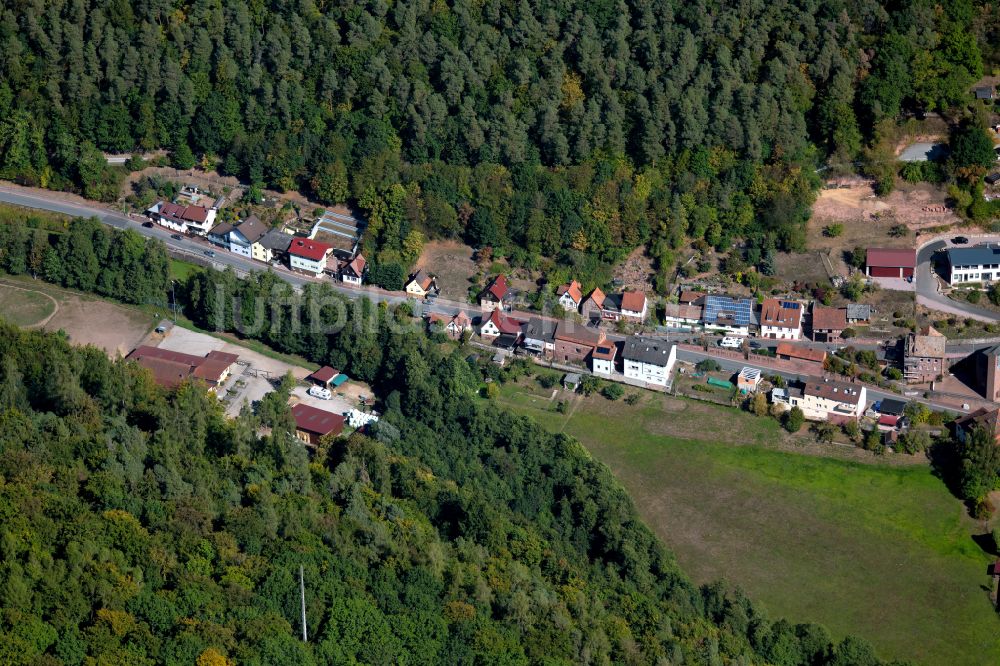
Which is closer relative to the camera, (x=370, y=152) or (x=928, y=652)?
(x=928, y=652)

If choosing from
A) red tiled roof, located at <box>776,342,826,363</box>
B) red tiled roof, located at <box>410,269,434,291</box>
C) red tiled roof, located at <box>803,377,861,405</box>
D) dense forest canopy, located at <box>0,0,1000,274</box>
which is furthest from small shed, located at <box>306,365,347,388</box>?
red tiled roof, located at <box>803,377,861,405</box>

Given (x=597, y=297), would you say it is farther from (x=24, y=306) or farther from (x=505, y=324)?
(x=24, y=306)

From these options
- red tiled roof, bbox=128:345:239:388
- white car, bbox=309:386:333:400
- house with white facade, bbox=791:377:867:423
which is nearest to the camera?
house with white facade, bbox=791:377:867:423

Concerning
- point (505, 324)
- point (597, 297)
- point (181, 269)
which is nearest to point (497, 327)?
point (505, 324)

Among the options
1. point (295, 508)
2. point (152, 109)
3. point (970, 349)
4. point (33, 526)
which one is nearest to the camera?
point (33, 526)

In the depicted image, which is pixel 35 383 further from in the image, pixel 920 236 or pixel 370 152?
pixel 920 236

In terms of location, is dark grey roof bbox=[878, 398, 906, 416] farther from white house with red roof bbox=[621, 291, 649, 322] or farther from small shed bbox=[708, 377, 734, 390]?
white house with red roof bbox=[621, 291, 649, 322]

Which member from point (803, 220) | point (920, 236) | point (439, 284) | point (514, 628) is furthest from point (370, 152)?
point (514, 628)
